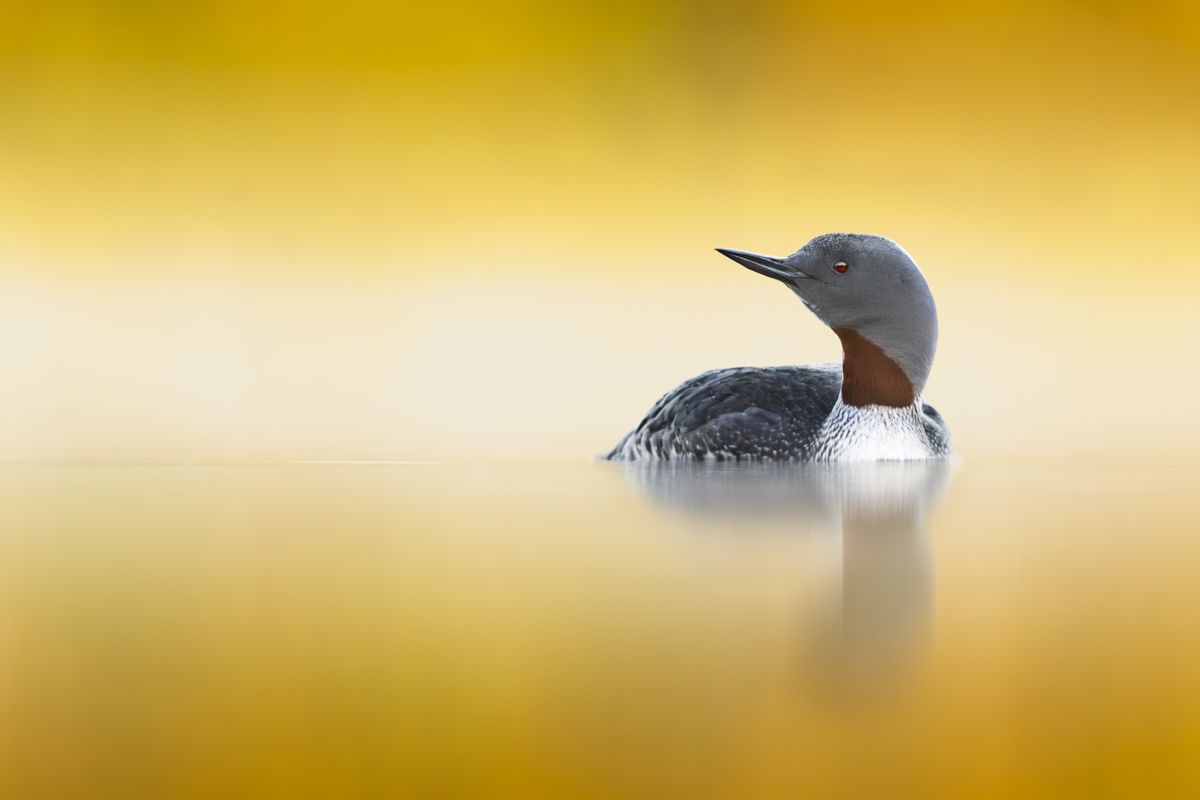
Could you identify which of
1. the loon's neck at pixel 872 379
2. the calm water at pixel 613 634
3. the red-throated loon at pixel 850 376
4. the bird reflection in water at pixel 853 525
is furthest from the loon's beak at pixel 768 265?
the calm water at pixel 613 634

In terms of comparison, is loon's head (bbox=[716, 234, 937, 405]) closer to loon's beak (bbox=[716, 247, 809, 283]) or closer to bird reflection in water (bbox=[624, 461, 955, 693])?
loon's beak (bbox=[716, 247, 809, 283])

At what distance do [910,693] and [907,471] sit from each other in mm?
→ 2964

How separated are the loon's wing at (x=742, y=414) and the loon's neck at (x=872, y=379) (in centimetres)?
19

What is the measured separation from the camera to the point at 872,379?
4.29m

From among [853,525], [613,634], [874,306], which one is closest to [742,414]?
[874,306]

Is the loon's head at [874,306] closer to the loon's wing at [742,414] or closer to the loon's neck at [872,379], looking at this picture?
the loon's neck at [872,379]

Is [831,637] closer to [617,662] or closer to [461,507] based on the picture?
[617,662]

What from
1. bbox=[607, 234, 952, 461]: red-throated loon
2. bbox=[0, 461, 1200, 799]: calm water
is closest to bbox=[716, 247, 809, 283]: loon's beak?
bbox=[607, 234, 952, 461]: red-throated loon

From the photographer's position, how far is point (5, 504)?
2.97 meters

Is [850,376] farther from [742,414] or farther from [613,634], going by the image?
[613,634]

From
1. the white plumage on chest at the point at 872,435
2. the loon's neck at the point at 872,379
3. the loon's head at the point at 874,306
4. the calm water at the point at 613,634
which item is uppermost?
the loon's head at the point at 874,306

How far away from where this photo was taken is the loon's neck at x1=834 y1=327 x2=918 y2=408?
4281 millimetres

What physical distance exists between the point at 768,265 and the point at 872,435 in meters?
0.72

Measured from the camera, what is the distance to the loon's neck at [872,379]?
4.28 metres
